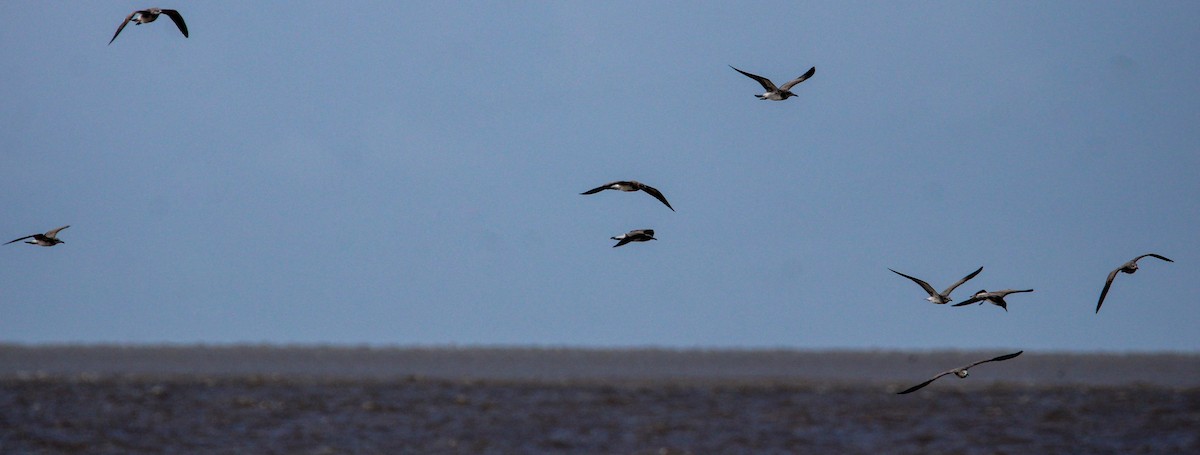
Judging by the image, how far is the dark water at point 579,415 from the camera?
130 ft

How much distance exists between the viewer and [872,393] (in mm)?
56000

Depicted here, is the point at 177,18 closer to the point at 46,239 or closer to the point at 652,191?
the point at 46,239

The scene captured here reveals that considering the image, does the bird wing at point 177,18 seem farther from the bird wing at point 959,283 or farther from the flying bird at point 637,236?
the bird wing at point 959,283

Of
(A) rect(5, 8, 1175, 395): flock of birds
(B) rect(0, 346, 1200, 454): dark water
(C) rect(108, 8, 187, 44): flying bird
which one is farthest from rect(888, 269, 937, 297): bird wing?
(B) rect(0, 346, 1200, 454): dark water

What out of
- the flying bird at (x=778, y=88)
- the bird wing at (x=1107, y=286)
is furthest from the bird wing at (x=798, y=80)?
the bird wing at (x=1107, y=286)

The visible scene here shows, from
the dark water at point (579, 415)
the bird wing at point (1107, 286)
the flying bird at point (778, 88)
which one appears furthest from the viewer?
the dark water at point (579, 415)

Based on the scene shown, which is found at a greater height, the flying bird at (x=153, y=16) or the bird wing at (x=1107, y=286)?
the flying bird at (x=153, y=16)

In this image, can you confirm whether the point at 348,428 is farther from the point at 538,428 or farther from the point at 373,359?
the point at 373,359

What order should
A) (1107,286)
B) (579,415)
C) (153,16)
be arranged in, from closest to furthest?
(1107,286) → (153,16) → (579,415)

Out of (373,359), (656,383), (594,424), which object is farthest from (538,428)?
(373,359)

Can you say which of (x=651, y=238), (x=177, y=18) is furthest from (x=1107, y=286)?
(x=177, y=18)

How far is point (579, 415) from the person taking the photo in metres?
46.6

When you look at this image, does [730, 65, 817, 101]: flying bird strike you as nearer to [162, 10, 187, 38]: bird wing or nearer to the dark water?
[162, 10, 187, 38]: bird wing

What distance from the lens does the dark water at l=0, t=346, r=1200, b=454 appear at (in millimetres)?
39688
